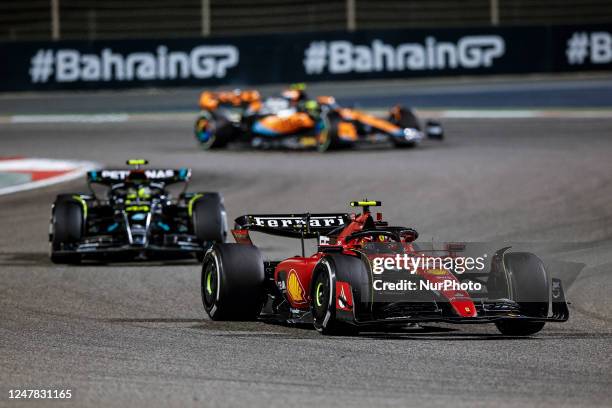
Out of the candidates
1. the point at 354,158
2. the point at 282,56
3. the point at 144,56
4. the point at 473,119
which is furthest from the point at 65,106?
the point at 354,158

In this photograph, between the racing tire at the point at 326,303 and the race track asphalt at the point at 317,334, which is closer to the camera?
the race track asphalt at the point at 317,334

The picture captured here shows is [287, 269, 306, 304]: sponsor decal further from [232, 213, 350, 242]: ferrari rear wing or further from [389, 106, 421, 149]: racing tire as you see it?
[389, 106, 421, 149]: racing tire

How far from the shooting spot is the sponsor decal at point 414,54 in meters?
34.8

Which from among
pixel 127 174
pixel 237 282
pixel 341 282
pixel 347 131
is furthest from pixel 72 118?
pixel 341 282

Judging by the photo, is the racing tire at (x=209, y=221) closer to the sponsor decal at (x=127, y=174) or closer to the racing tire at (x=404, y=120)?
the sponsor decal at (x=127, y=174)

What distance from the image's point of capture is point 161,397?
24.0ft

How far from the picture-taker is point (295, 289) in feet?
32.1

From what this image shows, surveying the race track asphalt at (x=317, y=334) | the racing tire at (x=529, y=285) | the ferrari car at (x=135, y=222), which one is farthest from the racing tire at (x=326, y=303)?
the ferrari car at (x=135, y=222)

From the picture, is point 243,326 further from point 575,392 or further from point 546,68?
point 546,68

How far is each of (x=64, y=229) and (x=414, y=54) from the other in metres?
22.1

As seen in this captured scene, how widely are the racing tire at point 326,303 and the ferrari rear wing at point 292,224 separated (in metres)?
1.10

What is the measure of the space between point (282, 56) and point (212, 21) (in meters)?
3.43

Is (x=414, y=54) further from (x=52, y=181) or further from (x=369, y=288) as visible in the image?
(x=369, y=288)

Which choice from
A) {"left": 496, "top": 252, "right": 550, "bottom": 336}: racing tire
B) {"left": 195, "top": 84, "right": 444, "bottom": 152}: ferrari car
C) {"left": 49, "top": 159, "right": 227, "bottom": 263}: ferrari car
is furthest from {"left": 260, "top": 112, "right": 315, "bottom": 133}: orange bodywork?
{"left": 496, "top": 252, "right": 550, "bottom": 336}: racing tire
